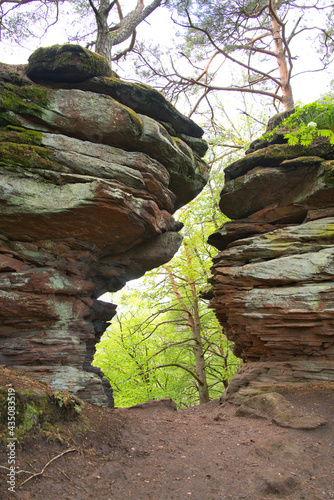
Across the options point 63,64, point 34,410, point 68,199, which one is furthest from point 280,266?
point 63,64

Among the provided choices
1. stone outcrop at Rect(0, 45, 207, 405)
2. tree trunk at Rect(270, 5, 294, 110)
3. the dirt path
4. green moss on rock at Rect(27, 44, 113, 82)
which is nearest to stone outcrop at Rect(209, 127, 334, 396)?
the dirt path

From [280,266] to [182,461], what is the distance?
209 inches

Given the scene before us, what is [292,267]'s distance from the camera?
826cm

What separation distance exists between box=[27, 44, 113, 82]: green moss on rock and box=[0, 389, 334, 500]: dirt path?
8190 mm

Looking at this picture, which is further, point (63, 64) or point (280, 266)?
point (280, 266)

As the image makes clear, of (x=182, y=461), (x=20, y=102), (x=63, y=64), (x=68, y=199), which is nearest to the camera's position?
(x=182, y=461)

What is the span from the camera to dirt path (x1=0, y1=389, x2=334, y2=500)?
4.03 meters

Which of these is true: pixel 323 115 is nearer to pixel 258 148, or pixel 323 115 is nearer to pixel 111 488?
pixel 258 148

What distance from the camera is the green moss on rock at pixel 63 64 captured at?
801 centimetres

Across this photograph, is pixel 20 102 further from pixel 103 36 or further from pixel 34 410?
pixel 34 410

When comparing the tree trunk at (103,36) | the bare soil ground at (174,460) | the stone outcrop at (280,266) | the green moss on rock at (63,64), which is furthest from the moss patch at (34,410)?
the tree trunk at (103,36)

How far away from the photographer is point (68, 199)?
728 centimetres

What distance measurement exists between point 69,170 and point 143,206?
80.5 inches

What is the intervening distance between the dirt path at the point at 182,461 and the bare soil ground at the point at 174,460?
1cm
